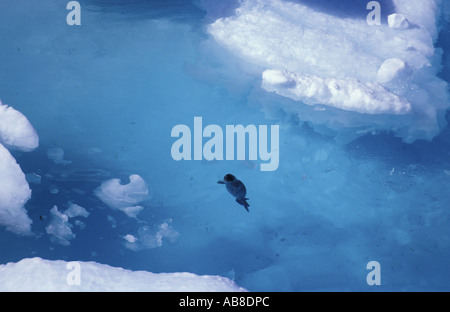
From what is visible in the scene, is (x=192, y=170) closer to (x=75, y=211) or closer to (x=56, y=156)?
(x=75, y=211)

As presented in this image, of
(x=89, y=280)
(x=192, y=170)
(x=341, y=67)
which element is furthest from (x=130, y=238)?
(x=341, y=67)

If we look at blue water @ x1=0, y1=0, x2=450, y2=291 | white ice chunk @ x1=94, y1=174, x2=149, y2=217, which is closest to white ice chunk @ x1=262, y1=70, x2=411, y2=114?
blue water @ x1=0, y1=0, x2=450, y2=291

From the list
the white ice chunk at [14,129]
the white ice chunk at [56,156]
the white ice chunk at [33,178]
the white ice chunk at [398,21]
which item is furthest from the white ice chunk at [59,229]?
the white ice chunk at [398,21]

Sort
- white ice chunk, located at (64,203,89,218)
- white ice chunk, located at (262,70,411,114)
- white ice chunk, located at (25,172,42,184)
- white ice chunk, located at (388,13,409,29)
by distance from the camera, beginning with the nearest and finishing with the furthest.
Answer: white ice chunk, located at (64,203,89,218) < white ice chunk, located at (25,172,42,184) < white ice chunk, located at (262,70,411,114) < white ice chunk, located at (388,13,409,29)

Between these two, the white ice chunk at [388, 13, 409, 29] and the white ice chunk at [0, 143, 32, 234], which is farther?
the white ice chunk at [388, 13, 409, 29]

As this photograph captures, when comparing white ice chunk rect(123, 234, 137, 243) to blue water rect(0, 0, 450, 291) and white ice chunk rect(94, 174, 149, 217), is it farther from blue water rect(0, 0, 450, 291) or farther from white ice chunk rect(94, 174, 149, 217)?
white ice chunk rect(94, 174, 149, 217)

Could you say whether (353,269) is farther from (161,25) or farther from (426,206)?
(161,25)

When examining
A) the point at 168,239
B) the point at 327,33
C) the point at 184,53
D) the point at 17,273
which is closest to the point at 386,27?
the point at 327,33
